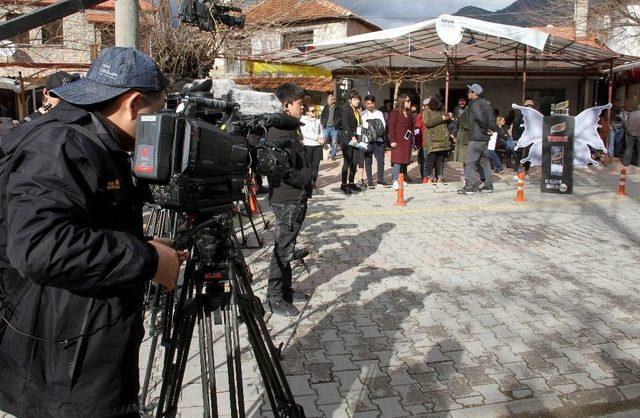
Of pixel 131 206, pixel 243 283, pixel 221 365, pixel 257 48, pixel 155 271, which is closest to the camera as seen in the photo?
pixel 155 271

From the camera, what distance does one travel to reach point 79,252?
65.7 inches

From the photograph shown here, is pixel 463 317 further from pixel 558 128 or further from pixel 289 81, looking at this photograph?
pixel 289 81

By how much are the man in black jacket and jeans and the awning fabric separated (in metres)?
2.27

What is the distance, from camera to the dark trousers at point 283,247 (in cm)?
515

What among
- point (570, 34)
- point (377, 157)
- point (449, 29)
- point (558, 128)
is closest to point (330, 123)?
point (377, 157)

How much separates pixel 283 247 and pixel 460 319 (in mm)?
1680

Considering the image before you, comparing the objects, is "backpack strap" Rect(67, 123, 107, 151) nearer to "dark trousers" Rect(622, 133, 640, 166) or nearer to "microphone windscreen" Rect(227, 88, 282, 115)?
"microphone windscreen" Rect(227, 88, 282, 115)

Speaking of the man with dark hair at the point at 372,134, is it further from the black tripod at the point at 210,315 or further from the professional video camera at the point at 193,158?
the black tripod at the point at 210,315

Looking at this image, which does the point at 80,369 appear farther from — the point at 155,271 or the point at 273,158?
the point at 273,158

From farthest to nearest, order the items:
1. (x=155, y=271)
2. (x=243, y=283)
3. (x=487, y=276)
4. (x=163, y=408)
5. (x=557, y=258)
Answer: (x=557, y=258)
(x=487, y=276)
(x=243, y=283)
(x=163, y=408)
(x=155, y=271)

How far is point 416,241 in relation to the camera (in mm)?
7820

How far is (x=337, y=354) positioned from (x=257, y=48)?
10479 mm

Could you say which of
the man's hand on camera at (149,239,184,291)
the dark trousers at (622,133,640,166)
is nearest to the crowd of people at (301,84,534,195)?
the dark trousers at (622,133,640,166)

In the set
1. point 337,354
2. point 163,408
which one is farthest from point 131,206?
point 337,354
